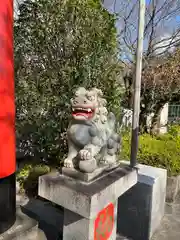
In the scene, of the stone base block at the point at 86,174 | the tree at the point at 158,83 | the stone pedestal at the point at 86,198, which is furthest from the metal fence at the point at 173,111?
the stone base block at the point at 86,174

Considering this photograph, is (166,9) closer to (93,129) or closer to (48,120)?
(48,120)

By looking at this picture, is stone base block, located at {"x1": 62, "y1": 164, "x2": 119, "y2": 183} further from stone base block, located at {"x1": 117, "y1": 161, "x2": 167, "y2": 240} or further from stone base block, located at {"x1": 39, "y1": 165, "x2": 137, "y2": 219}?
stone base block, located at {"x1": 117, "y1": 161, "x2": 167, "y2": 240}

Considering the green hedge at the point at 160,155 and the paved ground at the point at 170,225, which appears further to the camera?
the green hedge at the point at 160,155

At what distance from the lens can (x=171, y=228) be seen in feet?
12.5

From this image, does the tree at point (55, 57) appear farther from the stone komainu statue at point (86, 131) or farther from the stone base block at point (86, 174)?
the stone base block at point (86, 174)

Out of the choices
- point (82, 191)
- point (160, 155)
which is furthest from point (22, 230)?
point (160, 155)

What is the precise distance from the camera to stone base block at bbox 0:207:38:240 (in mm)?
2411

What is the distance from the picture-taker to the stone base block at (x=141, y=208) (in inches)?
133

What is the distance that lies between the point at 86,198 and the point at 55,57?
3.01 m

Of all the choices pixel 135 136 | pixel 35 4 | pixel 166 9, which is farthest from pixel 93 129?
pixel 166 9

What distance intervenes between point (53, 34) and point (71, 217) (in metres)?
3.11

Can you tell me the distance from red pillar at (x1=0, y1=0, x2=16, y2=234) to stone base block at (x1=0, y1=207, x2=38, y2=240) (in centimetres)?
7

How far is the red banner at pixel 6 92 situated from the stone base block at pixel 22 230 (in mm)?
624

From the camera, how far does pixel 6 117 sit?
2383mm
